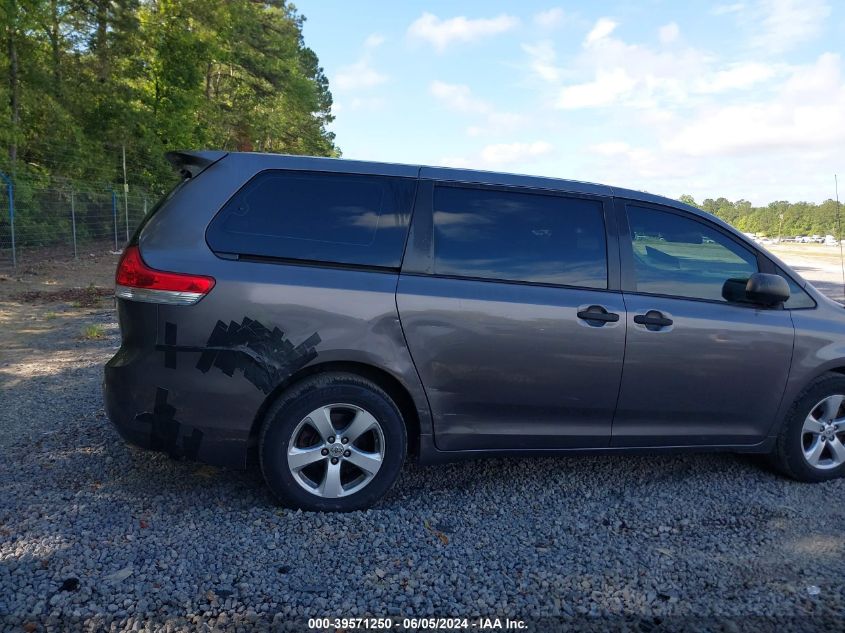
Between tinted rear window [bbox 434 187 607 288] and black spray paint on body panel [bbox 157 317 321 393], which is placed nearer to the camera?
black spray paint on body panel [bbox 157 317 321 393]

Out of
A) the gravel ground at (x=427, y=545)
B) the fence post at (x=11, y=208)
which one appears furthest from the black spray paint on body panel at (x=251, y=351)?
the fence post at (x=11, y=208)

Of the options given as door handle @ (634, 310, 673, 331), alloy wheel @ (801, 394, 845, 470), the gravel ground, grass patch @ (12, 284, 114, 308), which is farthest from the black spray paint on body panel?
grass patch @ (12, 284, 114, 308)

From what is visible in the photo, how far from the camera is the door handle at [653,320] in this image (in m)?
3.72

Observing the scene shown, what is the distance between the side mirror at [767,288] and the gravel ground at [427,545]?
1.18 m

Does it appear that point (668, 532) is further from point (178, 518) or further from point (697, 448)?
point (178, 518)

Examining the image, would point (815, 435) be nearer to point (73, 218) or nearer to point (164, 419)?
point (164, 419)

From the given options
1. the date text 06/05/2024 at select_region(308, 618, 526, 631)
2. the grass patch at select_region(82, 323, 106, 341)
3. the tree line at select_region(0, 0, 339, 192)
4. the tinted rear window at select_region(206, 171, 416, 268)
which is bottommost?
the grass patch at select_region(82, 323, 106, 341)

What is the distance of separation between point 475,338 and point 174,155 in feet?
6.38

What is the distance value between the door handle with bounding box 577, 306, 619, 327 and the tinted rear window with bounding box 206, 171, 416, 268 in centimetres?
106

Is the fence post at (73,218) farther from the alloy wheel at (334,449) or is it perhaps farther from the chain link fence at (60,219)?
the alloy wheel at (334,449)

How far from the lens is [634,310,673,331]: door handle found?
12.2ft

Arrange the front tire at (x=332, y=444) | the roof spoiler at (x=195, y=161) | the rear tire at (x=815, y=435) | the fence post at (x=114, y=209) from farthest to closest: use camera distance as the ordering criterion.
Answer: the fence post at (x=114, y=209)
the rear tire at (x=815, y=435)
the roof spoiler at (x=195, y=161)
the front tire at (x=332, y=444)

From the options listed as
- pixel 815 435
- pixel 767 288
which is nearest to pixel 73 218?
pixel 767 288

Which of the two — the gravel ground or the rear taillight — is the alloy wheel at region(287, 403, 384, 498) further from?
the rear taillight
